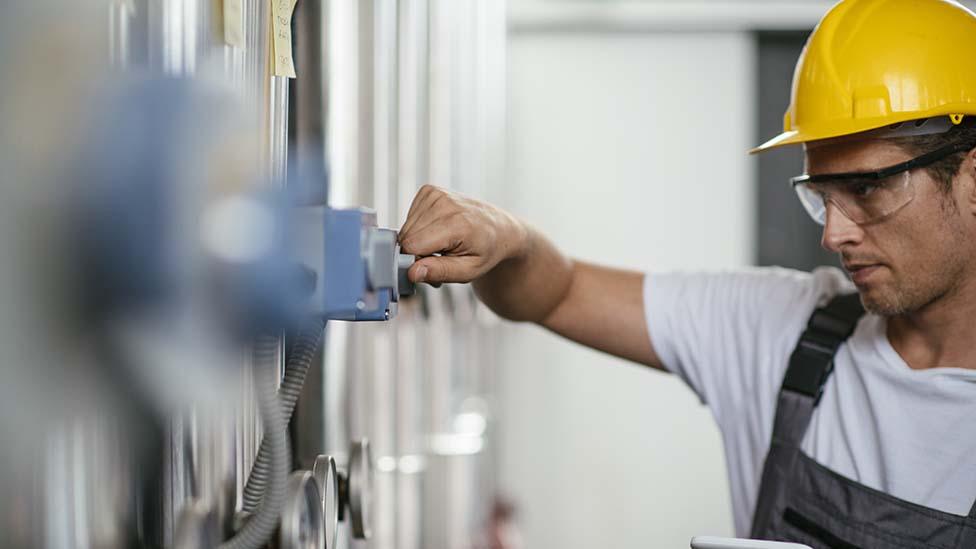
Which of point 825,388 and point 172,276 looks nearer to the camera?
point 172,276

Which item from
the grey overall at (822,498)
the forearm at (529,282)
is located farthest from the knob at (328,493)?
the grey overall at (822,498)

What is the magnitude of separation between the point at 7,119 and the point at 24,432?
182 millimetres

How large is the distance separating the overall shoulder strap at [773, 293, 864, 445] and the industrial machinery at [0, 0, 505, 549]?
71cm

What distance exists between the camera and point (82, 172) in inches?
22.5

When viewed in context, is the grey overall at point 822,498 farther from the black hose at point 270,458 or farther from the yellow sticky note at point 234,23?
the yellow sticky note at point 234,23

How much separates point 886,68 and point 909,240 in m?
0.25

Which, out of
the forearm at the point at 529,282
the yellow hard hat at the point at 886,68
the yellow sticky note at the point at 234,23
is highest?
the yellow hard hat at the point at 886,68

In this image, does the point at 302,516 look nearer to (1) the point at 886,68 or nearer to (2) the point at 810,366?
(2) the point at 810,366

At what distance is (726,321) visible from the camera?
166cm

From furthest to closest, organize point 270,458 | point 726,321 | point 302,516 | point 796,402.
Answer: point 726,321 < point 796,402 < point 302,516 < point 270,458

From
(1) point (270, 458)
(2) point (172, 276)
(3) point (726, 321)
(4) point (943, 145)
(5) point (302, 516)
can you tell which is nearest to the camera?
(2) point (172, 276)

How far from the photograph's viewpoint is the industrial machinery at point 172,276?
565mm

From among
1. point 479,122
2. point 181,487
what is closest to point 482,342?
point 479,122

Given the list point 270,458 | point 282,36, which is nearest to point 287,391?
point 270,458
